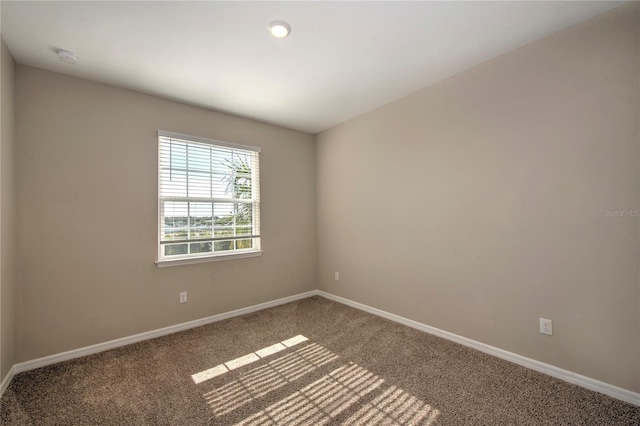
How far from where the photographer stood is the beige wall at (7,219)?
2.00 metres

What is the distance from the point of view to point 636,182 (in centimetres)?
175

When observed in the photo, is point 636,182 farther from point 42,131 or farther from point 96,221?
point 42,131

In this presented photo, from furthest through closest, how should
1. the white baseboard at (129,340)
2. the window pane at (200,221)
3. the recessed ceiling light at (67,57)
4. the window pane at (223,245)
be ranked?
the window pane at (223,245), the window pane at (200,221), the white baseboard at (129,340), the recessed ceiling light at (67,57)

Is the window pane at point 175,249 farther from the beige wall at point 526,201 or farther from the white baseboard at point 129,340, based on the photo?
the beige wall at point 526,201

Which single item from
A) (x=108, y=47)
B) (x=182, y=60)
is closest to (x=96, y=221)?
(x=108, y=47)

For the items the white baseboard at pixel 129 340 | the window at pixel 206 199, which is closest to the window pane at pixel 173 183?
the window at pixel 206 199

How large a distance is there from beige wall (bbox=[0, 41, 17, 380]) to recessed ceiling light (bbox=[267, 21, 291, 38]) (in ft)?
6.47

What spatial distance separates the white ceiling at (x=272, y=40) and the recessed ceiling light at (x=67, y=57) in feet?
0.16

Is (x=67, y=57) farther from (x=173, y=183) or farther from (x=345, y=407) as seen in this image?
(x=345, y=407)

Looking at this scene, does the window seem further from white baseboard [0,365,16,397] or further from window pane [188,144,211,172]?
white baseboard [0,365,16,397]

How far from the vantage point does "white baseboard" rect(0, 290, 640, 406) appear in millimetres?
1872

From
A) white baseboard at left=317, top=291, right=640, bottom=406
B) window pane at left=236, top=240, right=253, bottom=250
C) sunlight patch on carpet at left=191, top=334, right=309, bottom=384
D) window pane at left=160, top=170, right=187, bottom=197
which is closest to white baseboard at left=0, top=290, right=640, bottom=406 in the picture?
white baseboard at left=317, top=291, right=640, bottom=406

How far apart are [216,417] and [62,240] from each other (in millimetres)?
2087

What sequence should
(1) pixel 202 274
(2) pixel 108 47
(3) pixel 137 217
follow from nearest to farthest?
(2) pixel 108 47
(3) pixel 137 217
(1) pixel 202 274
